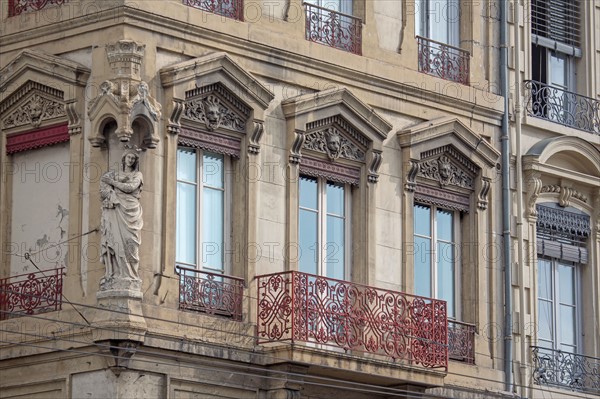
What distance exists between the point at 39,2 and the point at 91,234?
361cm

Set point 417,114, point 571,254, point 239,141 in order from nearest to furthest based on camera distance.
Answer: point 239,141 < point 417,114 < point 571,254

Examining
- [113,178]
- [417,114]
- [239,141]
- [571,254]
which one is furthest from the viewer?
[571,254]

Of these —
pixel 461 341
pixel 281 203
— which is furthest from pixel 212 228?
pixel 461 341

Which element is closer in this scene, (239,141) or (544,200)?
(239,141)

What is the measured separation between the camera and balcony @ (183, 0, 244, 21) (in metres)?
33.2

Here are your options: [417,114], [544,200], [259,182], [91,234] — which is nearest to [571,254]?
[544,200]

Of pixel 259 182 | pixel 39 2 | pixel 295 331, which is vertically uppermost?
pixel 39 2

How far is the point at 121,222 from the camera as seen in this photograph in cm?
3139

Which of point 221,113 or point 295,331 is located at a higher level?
point 221,113

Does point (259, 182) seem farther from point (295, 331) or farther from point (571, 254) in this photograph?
point (571, 254)

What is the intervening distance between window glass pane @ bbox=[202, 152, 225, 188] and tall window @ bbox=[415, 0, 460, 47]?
5.18m

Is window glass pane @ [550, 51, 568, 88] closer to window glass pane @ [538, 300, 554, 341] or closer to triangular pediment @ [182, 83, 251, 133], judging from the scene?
window glass pane @ [538, 300, 554, 341]

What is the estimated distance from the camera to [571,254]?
38781 millimetres

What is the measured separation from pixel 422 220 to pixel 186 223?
4.96 m
